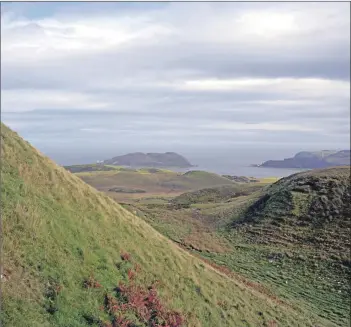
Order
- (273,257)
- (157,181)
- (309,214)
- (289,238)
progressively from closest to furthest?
(273,257) < (289,238) < (309,214) < (157,181)

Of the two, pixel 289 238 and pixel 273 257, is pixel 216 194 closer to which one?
pixel 289 238

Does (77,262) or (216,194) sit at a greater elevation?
(77,262)

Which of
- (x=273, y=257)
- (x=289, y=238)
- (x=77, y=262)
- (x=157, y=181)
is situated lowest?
(x=273, y=257)

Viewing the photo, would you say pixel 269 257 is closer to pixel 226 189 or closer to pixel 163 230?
pixel 163 230

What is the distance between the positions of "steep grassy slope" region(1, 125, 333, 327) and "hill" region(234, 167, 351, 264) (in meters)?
18.4

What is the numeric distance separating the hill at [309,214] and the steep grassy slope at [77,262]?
18.4 metres

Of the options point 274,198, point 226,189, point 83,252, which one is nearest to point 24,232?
point 83,252

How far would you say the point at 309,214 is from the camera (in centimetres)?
5153

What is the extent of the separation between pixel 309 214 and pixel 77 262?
124 ft

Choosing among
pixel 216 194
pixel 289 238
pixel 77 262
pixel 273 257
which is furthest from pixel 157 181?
pixel 77 262

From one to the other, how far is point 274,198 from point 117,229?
37.2 meters

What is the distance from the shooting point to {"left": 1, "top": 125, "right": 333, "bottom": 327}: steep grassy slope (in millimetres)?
16578

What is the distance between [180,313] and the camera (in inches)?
800

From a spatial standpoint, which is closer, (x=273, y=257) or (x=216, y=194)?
(x=273, y=257)
